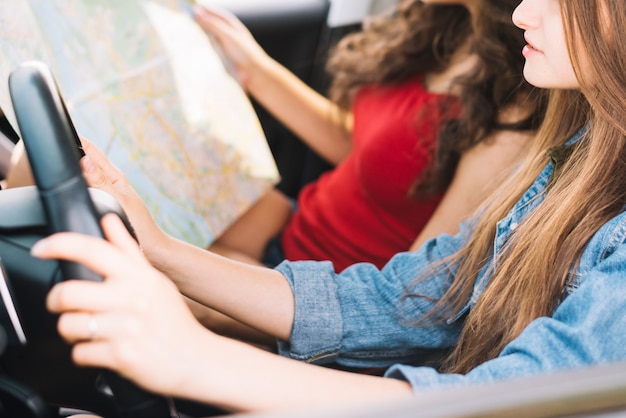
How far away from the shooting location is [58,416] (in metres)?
0.93

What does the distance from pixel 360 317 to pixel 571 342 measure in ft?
1.34

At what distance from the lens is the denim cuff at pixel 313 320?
1146 millimetres

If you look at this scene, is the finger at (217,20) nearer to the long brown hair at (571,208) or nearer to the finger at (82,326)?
the long brown hair at (571,208)

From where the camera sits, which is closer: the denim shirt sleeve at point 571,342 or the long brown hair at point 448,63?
the denim shirt sleeve at point 571,342

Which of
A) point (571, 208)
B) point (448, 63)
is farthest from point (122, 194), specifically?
point (448, 63)

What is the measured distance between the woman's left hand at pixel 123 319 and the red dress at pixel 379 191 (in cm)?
88

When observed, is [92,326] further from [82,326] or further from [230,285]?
[230,285]

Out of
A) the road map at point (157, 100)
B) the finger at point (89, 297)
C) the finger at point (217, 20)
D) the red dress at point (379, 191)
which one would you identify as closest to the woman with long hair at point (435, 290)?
the finger at point (89, 297)

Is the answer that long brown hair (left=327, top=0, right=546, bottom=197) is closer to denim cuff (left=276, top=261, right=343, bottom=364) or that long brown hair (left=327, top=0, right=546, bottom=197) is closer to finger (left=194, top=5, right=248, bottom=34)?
finger (left=194, top=5, right=248, bottom=34)

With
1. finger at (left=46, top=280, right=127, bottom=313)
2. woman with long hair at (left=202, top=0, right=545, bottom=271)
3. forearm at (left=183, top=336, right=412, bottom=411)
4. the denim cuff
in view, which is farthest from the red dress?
finger at (left=46, top=280, right=127, bottom=313)

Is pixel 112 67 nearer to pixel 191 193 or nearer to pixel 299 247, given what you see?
pixel 191 193

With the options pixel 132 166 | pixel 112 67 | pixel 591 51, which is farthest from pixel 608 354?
pixel 112 67

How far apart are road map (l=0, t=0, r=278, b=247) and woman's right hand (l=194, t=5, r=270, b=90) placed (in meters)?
0.07

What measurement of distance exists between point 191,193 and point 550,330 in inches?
31.6
